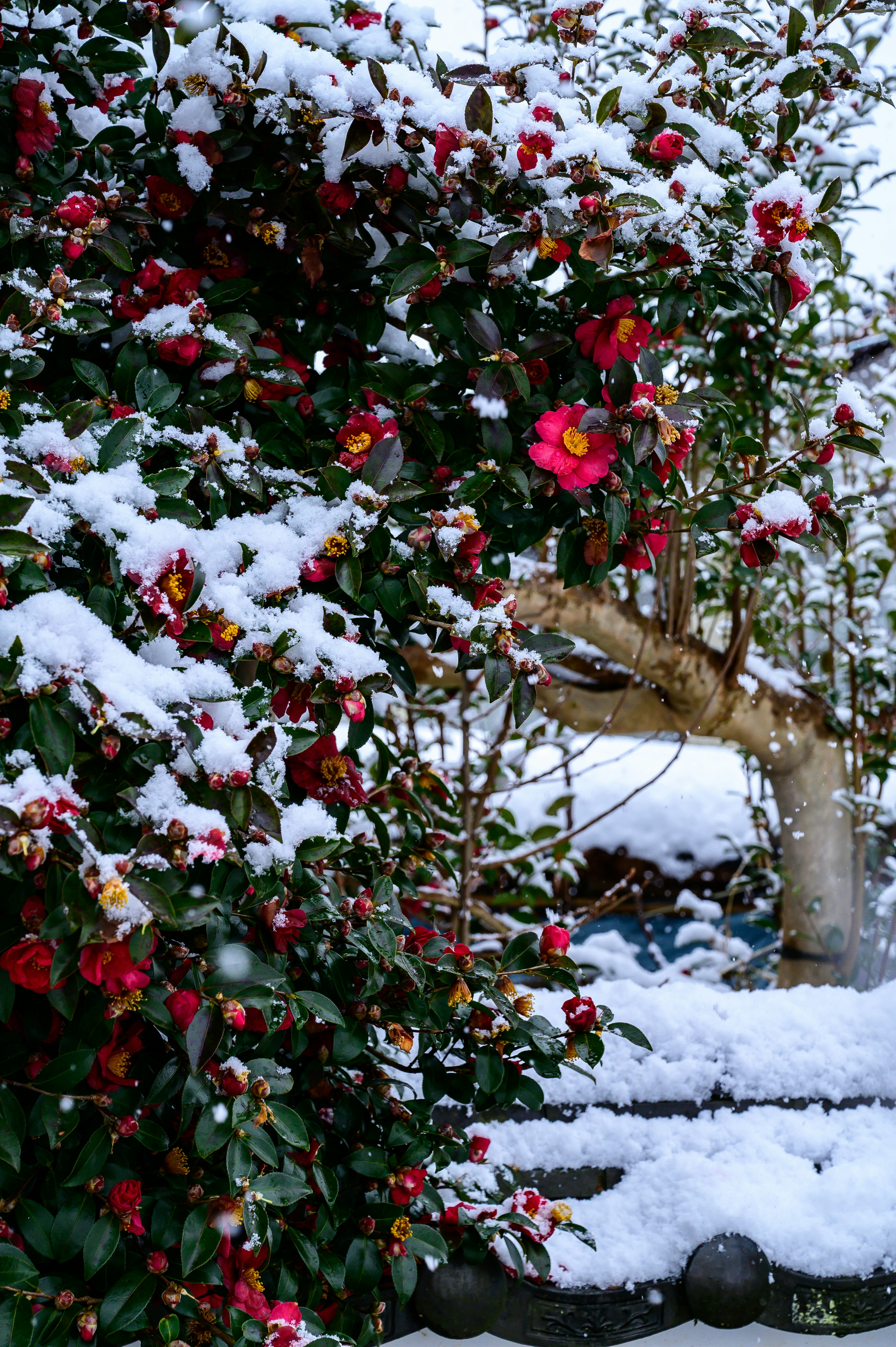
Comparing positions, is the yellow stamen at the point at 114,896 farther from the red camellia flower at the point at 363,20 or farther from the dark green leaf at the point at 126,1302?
the red camellia flower at the point at 363,20

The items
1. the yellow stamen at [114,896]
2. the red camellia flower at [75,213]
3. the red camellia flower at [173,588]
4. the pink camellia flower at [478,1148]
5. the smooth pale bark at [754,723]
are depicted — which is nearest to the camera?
the yellow stamen at [114,896]

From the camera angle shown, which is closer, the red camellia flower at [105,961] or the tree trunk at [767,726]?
the red camellia flower at [105,961]

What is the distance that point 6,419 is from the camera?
26.5 inches

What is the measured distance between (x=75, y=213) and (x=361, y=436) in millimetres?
262

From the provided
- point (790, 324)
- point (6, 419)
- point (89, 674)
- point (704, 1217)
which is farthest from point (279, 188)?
point (790, 324)

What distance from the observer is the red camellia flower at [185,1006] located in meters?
0.59

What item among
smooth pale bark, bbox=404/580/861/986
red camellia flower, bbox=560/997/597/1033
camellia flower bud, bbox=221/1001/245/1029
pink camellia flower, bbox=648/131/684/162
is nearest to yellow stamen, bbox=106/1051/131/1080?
camellia flower bud, bbox=221/1001/245/1029

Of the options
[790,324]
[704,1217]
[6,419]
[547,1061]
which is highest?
[790,324]

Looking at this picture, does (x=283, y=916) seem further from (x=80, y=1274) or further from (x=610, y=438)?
(x=610, y=438)

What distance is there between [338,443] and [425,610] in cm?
17

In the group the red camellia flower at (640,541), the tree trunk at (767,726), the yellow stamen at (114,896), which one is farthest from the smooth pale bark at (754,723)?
the yellow stamen at (114,896)

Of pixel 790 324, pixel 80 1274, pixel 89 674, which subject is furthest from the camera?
pixel 790 324

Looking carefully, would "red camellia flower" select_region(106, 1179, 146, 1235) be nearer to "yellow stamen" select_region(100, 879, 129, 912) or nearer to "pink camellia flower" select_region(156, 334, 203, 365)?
"yellow stamen" select_region(100, 879, 129, 912)

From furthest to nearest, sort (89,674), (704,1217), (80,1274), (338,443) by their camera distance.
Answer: (704,1217)
(338,443)
(80,1274)
(89,674)
